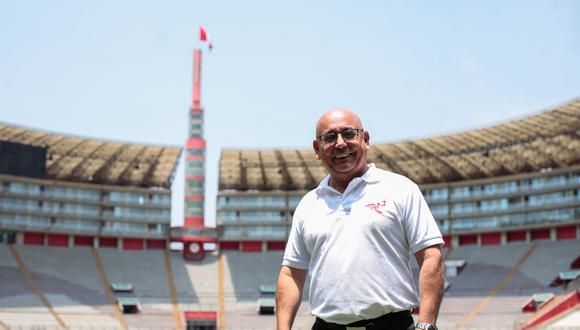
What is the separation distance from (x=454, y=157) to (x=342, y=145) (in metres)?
87.0

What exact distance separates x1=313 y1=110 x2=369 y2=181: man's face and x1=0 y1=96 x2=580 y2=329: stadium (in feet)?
198

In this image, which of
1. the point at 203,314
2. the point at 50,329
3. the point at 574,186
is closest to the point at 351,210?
the point at 50,329

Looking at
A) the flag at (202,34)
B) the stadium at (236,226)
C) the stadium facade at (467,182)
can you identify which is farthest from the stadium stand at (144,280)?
the flag at (202,34)

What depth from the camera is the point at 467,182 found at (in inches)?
3511

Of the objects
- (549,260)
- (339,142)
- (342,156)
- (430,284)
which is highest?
(339,142)

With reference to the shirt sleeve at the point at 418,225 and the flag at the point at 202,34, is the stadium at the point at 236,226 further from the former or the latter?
the shirt sleeve at the point at 418,225

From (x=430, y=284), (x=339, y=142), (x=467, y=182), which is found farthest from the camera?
(x=467, y=182)

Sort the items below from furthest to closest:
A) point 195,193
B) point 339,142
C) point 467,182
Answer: point 195,193 < point 467,182 < point 339,142

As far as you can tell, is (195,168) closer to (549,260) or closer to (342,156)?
(549,260)

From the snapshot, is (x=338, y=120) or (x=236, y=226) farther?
(x=236, y=226)

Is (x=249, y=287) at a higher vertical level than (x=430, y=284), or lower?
lower

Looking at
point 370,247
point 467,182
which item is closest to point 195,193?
point 467,182

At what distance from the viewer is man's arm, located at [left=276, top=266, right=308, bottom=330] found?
592 centimetres

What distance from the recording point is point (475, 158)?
293 ft
